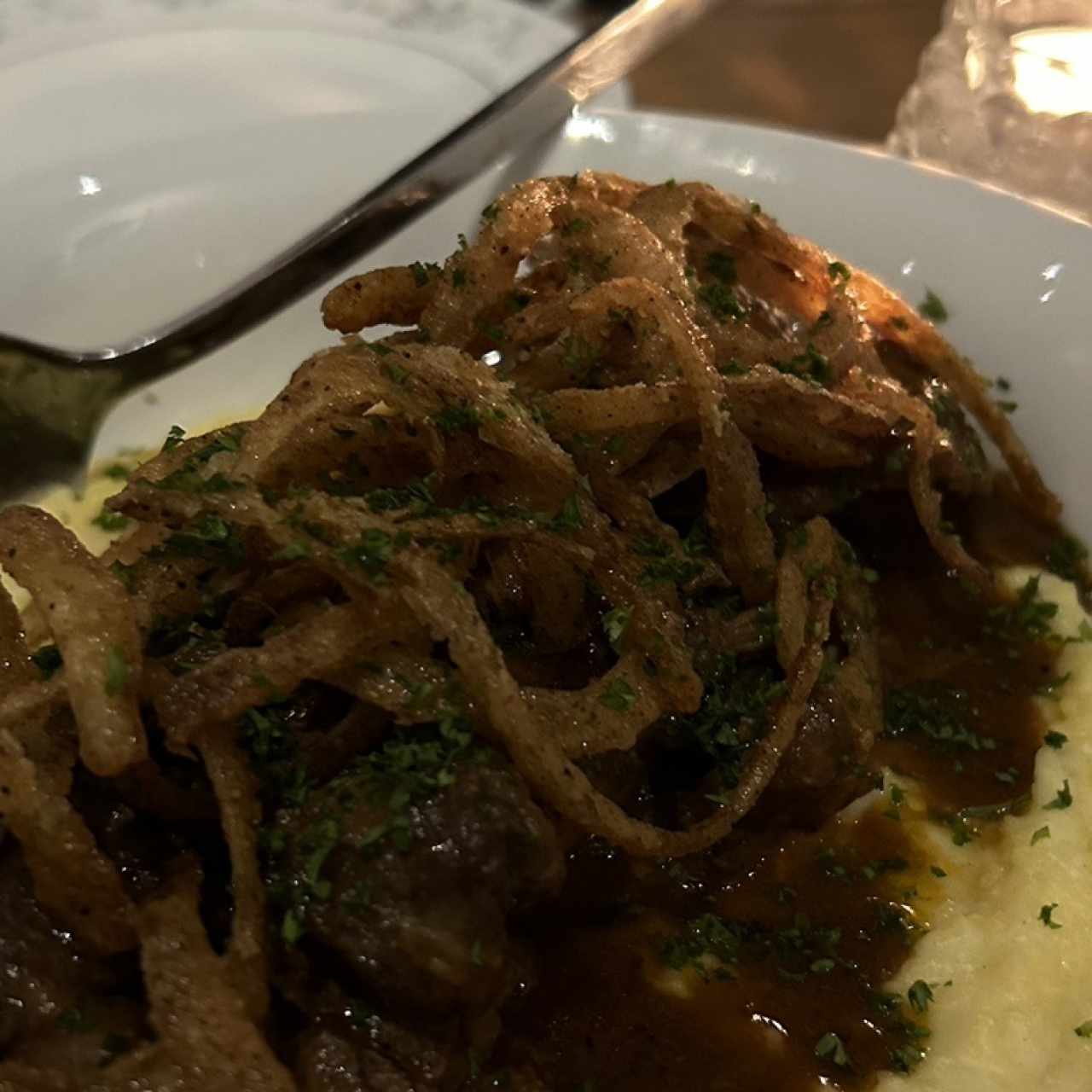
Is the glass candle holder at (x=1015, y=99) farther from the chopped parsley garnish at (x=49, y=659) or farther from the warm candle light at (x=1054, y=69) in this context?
the chopped parsley garnish at (x=49, y=659)

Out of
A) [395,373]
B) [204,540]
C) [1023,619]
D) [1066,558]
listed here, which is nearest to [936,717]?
[1023,619]

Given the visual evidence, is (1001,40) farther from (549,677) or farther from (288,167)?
(549,677)

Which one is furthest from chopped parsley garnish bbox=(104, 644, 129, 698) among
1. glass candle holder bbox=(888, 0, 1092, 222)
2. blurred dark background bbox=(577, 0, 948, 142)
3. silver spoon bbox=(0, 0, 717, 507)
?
blurred dark background bbox=(577, 0, 948, 142)

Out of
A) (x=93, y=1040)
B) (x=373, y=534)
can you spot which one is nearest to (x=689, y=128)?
(x=373, y=534)

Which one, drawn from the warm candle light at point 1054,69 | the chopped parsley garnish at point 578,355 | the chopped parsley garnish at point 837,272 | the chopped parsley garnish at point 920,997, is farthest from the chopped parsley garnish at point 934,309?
the chopped parsley garnish at point 920,997

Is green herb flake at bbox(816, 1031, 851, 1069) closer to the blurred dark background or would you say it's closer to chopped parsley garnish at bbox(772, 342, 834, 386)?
chopped parsley garnish at bbox(772, 342, 834, 386)

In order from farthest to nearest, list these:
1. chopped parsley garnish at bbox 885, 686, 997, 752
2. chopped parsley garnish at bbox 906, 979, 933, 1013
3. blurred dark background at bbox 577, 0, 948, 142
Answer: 1. blurred dark background at bbox 577, 0, 948, 142
2. chopped parsley garnish at bbox 885, 686, 997, 752
3. chopped parsley garnish at bbox 906, 979, 933, 1013

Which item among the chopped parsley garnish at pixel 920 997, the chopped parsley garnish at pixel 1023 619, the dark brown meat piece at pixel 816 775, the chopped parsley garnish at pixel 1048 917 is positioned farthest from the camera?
the chopped parsley garnish at pixel 1023 619
